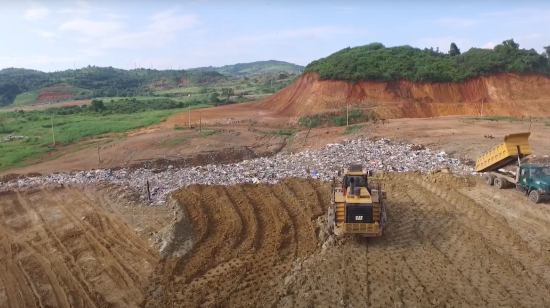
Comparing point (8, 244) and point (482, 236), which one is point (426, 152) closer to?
point (482, 236)

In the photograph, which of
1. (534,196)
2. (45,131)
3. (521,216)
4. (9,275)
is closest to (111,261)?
(9,275)

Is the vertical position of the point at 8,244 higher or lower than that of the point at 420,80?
lower

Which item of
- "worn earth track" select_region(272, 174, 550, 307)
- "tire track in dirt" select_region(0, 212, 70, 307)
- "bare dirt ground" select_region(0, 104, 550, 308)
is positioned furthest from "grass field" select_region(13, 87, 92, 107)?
"worn earth track" select_region(272, 174, 550, 307)

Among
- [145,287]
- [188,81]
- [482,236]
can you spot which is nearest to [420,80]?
[482,236]

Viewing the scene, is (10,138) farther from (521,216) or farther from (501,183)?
(521,216)

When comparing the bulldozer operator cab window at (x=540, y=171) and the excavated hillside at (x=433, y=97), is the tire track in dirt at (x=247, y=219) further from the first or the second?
the excavated hillside at (x=433, y=97)
